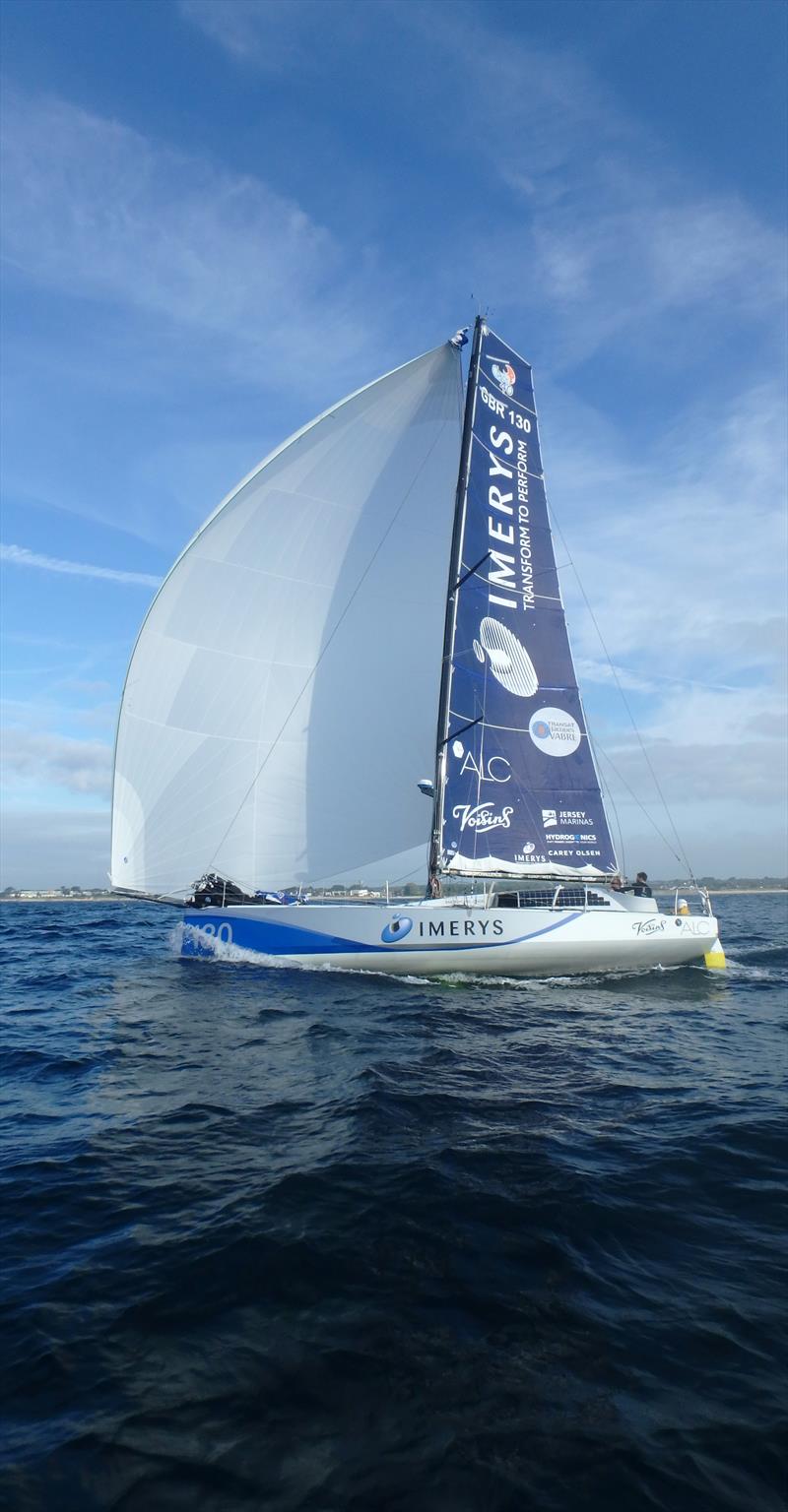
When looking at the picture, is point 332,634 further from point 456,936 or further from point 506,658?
point 456,936

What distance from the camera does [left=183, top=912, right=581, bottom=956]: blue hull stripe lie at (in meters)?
13.2

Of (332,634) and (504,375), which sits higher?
(504,375)

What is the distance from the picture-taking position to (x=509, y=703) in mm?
16031

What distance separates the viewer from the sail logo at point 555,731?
16016 millimetres

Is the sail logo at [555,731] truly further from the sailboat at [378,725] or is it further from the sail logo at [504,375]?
the sail logo at [504,375]

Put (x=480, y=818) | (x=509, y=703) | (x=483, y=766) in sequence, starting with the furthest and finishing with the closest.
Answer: (x=509, y=703), (x=483, y=766), (x=480, y=818)

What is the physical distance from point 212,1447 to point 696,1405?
195cm

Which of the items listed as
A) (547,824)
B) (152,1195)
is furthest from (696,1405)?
(547,824)

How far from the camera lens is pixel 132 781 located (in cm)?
1444

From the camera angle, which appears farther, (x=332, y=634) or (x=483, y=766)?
(x=332, y=634)

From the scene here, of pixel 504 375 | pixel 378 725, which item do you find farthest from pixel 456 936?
pixel 504 375

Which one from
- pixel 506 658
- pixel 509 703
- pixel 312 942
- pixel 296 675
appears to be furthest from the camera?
pixel 506 658

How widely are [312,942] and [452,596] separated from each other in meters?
8.02

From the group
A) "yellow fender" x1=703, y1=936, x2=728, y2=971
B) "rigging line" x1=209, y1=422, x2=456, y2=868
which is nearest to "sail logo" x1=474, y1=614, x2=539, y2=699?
"rigging line" x1=209, y1=422, x2=456, y2=868
